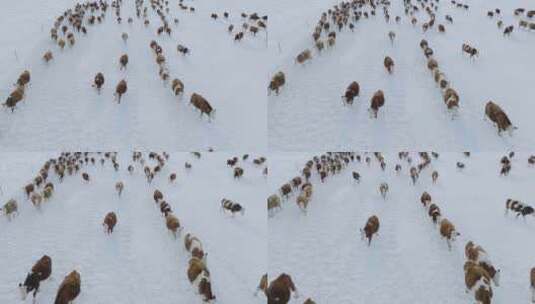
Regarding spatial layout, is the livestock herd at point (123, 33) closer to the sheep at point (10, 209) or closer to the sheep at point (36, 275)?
the sheep at point (10, 209)

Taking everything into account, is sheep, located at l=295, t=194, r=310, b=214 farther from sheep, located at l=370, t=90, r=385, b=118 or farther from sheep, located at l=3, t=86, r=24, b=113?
sheep, located at l=3, t=86, r=24, b=113

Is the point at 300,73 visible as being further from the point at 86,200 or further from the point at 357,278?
the point at 86,200

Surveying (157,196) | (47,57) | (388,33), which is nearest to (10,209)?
(157,196)

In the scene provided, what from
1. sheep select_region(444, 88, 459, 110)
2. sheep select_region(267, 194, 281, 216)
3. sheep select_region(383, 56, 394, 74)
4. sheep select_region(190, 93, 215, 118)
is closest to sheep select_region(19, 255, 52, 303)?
sheep select_region(267, 194, 281, 216)

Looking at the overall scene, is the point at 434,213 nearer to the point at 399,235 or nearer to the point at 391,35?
the point at 399,235

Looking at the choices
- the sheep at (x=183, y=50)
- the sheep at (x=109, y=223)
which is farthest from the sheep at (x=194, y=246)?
the sheep at (x=183, y=50)

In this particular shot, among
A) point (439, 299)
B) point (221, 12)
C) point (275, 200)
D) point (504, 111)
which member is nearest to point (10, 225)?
point (275, 200)
